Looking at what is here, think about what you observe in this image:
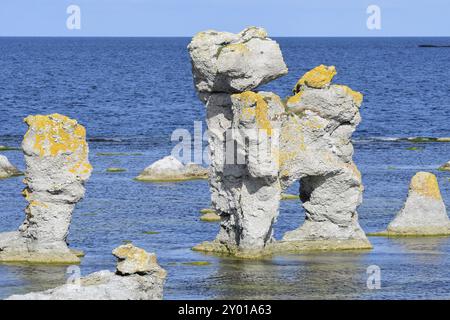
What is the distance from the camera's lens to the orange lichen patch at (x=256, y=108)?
50500mm

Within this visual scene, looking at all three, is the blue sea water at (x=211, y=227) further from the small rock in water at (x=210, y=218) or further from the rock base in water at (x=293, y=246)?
the small rock in water at (x=210, y=218)

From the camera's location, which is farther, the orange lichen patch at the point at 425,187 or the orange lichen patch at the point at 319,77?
the orange lichen patch at the point at 425,187

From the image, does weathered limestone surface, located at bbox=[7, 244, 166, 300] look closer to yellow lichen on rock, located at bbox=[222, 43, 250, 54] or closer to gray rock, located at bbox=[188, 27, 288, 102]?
gray rock, located at bbox=[188, 27, 288, 102]

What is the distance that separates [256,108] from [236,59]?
2024mm

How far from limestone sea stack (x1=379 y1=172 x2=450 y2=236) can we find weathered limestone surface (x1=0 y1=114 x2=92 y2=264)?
14.1 metres

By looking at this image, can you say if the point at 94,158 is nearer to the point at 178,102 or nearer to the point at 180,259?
the point at 180,259

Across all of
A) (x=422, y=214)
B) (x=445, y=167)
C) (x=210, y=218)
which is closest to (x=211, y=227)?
(x=210, y=218)

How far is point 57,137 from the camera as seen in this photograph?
51.0 metres

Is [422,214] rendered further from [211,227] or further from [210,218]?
[210,218]

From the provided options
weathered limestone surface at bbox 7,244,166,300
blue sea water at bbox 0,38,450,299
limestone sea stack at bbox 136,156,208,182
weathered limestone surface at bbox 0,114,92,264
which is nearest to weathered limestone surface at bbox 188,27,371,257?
blue sea water at bbox 0,38,450,299

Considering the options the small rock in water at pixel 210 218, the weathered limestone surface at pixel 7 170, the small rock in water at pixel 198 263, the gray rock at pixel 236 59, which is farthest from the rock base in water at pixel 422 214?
the weathered limestone surface at pixel 7 170

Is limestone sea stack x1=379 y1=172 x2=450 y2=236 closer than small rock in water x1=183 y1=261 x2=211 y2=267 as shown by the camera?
No

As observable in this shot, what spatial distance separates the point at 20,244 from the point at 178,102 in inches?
4344

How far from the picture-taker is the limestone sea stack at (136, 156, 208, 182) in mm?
76363
